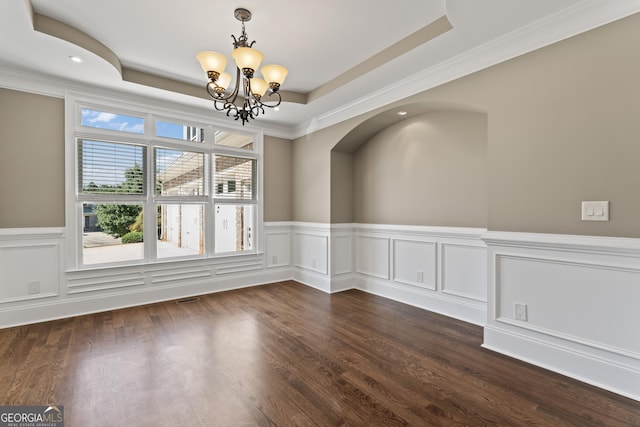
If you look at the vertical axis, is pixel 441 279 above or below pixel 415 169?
below

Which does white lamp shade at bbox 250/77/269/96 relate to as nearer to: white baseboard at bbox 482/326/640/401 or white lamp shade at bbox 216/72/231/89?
white lamp shade at bbox 216/72/231/89

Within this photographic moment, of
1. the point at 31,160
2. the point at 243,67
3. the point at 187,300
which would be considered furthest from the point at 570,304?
the point at 31,160

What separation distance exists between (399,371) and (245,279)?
3.20m

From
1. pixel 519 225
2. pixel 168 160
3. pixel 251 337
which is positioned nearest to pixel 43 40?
pixel 168 160

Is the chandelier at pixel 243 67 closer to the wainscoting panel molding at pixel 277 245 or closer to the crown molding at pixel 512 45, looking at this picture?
the crown molding at pixel 512 45

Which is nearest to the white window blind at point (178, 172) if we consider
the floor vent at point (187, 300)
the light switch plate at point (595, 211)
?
the floor vent at point (187, 300)

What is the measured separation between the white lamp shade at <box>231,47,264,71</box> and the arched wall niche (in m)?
1.96

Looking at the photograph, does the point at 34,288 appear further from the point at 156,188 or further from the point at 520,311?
the point at 520,311

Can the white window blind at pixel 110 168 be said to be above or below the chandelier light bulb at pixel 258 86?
below

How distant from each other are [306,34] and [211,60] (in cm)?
96

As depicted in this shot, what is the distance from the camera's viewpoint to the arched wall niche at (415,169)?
3.48m

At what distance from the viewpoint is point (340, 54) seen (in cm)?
323

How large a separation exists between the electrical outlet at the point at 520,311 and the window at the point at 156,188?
3.77 m

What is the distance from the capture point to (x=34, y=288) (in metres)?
3.44
